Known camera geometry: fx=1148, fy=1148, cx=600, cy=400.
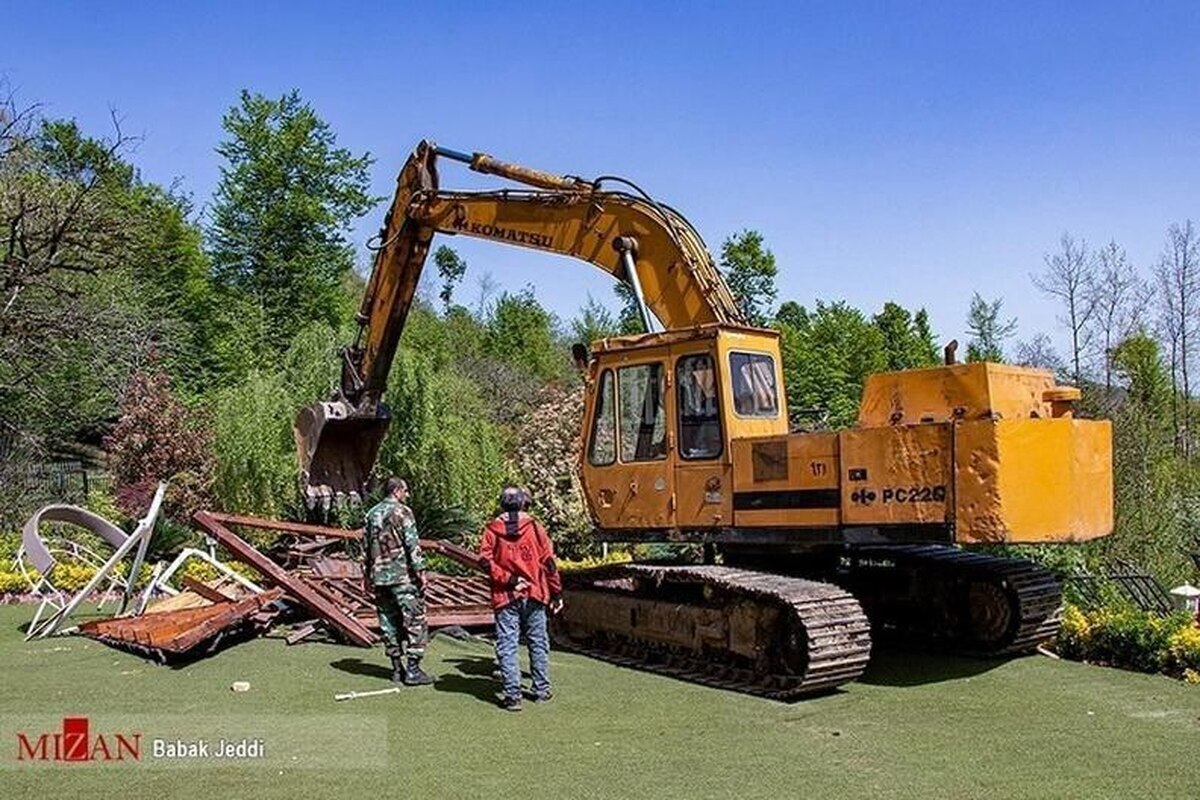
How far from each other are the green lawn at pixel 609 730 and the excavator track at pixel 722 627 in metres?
0.29

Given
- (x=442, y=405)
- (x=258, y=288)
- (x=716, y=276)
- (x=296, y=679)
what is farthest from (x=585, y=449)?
(x=258, y=288)

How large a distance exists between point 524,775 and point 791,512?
3.30 metres

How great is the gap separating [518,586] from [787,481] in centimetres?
220

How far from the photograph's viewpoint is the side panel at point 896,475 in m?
7.81

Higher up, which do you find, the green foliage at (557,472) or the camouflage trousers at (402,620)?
the green foliage at (557,472)

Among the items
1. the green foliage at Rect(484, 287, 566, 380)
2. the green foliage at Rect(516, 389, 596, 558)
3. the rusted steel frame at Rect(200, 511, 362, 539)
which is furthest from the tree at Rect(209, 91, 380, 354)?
the rusted steel frame at Rect(200, 511, 362, 539)

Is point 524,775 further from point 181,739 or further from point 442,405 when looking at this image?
point 442,405

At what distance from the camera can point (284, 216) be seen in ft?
118

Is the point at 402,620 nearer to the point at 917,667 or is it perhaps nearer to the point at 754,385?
the point at 754,385

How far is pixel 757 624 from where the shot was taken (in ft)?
28.1

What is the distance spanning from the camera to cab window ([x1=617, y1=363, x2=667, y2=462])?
31.0 feet

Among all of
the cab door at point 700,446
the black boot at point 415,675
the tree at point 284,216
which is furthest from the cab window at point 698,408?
the tree at point 284,216

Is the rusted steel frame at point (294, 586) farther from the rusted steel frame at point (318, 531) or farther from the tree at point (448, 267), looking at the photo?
the tree at point (448, 267)

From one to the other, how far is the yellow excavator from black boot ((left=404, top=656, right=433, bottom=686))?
183cm
